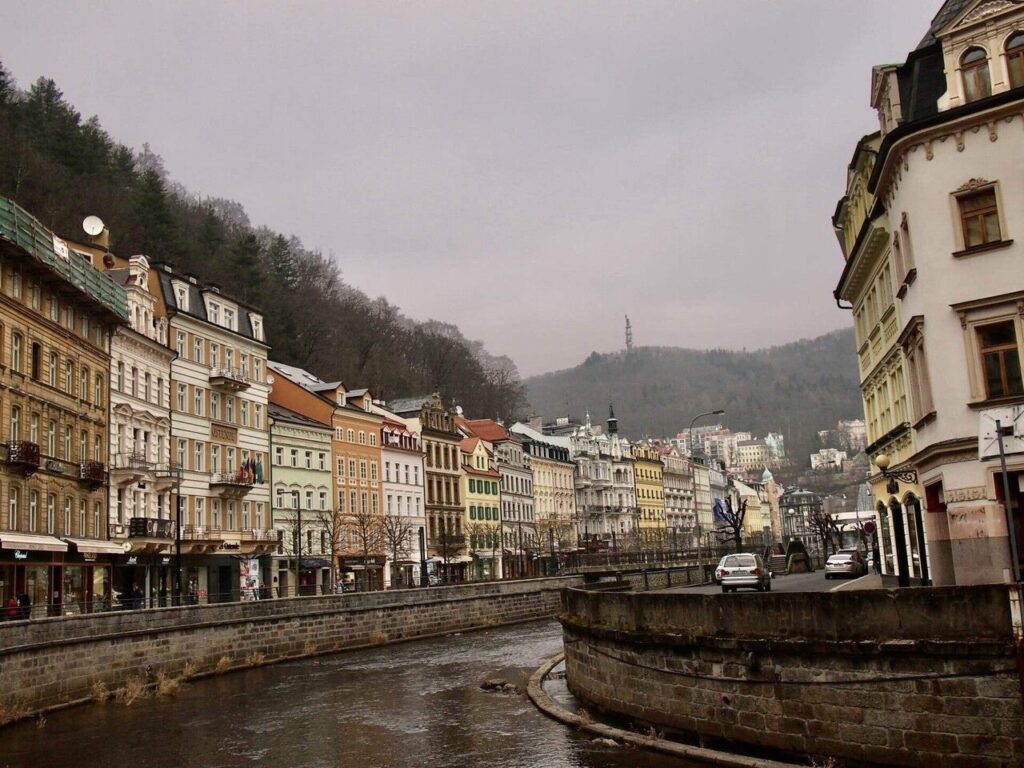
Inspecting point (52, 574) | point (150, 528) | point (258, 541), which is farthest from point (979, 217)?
point (258, 541)

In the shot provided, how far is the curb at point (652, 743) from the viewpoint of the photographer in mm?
17406

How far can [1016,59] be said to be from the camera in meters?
24.4

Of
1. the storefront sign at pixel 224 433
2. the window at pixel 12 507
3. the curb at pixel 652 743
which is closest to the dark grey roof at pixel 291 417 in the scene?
the storefront sign at pixel 224 433

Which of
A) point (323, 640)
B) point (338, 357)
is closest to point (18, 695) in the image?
point (323, 640)

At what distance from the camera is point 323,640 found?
48.8 meters

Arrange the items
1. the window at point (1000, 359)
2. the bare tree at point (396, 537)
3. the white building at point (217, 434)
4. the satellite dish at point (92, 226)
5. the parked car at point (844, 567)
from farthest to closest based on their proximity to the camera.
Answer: the bare tree at point (396, 537)
the white building at point (217, 434)
the satellite dish at point (92, 226)
the parked car at point (844, 567)
the window at point (1000, 359)

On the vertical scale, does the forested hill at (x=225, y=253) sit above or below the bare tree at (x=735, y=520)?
above

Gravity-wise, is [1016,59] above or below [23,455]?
above

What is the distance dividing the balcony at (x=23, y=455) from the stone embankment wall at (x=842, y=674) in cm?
2869

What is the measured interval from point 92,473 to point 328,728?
26.0m

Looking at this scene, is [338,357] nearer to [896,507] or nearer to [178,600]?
[178,600]

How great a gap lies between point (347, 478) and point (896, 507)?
50.1 meters

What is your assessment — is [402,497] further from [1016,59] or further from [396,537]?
[1016,59]

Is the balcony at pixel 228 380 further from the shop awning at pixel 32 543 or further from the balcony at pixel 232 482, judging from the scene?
the shop awning at pixel 32 543
